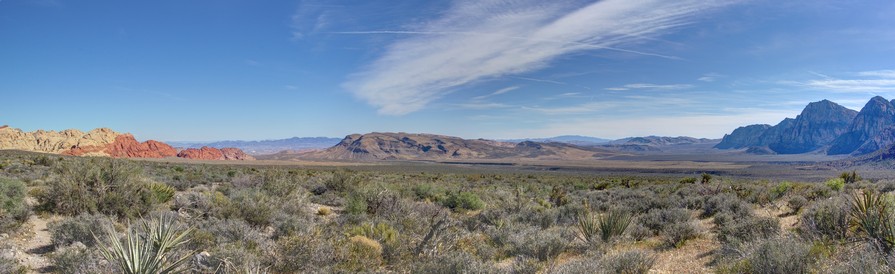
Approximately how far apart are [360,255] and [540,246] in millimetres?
3206

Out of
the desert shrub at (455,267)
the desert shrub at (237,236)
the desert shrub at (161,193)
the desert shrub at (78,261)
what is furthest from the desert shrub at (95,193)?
the desert shrub at (455,267)

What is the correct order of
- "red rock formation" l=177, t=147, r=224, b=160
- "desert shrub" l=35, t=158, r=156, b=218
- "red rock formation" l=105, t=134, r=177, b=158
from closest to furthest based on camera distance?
"desert shrub" l=35, t=158, r=156, b=218, "red rock formation" l=105, t=134, r=177, b=158, "red rock formation" l=177, t=147, r=224, b=160

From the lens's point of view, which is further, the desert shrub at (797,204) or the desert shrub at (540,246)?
the desert shrub at (797,204)

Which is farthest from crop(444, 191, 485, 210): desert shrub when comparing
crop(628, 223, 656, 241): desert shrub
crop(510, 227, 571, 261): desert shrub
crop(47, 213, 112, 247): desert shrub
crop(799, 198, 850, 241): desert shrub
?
crop(47, 213, 112, 247): desert shrub

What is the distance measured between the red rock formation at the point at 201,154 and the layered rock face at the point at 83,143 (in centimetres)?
427

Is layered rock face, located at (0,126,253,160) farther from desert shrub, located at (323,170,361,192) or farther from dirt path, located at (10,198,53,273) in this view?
dirt path, located at (10,198,53,273)

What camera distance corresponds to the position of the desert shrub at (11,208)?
8.04 m

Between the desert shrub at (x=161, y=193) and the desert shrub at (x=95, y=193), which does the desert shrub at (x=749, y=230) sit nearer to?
the desert shrub at (x=95, y=193)

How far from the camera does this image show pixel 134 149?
359ft

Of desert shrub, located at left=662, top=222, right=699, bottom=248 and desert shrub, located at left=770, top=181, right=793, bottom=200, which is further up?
desert shrub, located at left=770, top=181, right=793, bottom=200

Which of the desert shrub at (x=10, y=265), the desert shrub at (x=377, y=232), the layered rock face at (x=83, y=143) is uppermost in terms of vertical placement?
the layered rock face at (x=83, y=143)

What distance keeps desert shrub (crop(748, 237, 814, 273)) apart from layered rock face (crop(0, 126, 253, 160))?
325 ft

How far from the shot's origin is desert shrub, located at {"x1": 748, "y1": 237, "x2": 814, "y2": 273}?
16.0 feet

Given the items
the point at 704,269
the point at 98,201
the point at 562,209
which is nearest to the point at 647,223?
the point at 562,209
